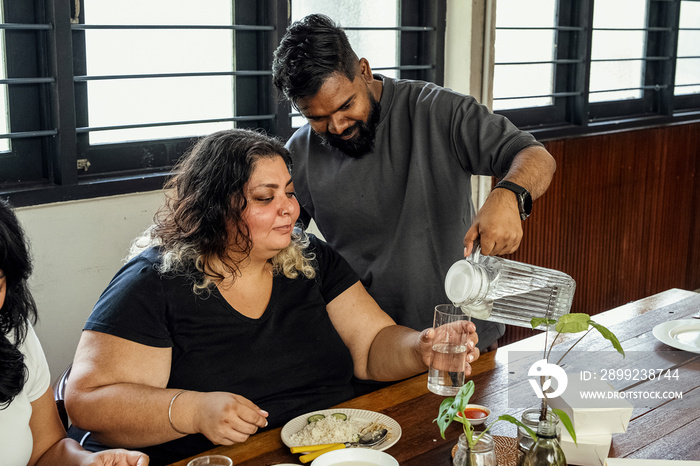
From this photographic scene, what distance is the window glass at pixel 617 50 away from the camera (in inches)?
171

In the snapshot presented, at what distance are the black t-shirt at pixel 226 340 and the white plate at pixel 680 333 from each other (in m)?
0.89

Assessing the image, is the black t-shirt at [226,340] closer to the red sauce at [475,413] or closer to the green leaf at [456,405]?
the red sauce at [475,413]

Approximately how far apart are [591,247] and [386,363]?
278 centimetres

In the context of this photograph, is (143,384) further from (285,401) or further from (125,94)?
(125,94)

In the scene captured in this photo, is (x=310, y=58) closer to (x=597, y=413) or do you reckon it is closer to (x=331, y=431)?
(x=331, y=431)

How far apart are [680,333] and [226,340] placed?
1.28m

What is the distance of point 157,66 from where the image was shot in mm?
2668

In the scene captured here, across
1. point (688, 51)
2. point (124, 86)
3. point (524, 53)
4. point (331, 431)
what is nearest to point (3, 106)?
point (124, 86)

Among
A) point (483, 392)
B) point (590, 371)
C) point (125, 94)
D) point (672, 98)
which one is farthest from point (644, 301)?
point (672, 98)

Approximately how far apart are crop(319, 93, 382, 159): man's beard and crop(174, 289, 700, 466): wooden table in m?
0.68

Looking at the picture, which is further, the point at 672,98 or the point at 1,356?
the point at 672,98

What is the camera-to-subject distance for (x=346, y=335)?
1.98m

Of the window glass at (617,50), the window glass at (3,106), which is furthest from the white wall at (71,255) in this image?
the window glass at (617,50)

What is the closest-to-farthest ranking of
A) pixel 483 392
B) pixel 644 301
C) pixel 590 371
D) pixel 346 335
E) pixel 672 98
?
pixel 483 392
pixel 590 371
pixel 346 335
pixel 644 301
pixel 672 98
